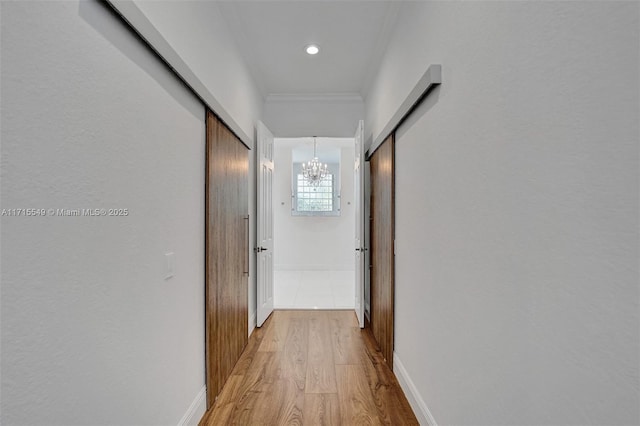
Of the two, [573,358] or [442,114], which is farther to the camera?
[442,114]

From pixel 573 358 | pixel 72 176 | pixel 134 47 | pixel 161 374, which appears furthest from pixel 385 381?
pixel 134 47

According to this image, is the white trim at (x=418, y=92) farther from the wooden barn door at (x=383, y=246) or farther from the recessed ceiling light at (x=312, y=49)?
the recessed ceiling light at (x=312, y=49)

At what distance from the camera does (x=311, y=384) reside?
2.39 meters

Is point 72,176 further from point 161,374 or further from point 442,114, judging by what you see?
point 442,114

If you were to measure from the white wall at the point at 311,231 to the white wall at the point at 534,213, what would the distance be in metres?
5.73

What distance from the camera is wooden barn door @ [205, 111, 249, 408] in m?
2.06

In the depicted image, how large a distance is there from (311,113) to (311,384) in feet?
10.5

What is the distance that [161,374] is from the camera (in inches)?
58.8

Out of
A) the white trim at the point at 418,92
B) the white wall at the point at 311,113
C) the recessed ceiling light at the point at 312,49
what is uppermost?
the recessed ceiling light at the point at 312,49

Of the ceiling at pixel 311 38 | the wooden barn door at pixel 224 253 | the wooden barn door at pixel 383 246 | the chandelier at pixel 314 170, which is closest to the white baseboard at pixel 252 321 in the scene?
the wooden barn door at pixel 224 253

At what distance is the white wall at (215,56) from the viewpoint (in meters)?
1.55

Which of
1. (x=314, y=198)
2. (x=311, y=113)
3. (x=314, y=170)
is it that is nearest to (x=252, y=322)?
(x=311, y=113)

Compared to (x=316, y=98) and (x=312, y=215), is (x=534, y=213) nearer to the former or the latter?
(x=316, y=98)

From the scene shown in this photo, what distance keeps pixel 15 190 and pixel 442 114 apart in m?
1.62
